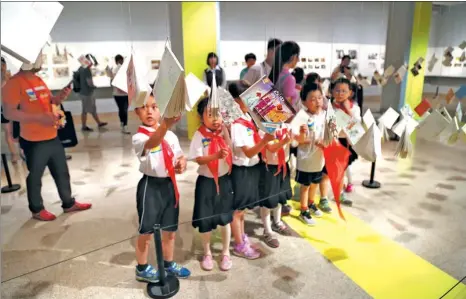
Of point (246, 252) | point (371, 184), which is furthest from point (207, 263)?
point (371, 184)

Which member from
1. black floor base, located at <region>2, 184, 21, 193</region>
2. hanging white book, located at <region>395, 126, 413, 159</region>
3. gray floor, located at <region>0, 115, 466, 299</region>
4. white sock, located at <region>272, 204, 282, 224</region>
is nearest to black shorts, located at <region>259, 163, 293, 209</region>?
white sock, located at <region>272, 204, 282, 224</region>

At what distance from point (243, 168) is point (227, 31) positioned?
5322 mm

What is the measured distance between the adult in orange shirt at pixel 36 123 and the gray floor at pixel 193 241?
0.30 meters

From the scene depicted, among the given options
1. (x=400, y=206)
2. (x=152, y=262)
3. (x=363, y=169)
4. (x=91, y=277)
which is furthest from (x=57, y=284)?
(x=363, y=169)

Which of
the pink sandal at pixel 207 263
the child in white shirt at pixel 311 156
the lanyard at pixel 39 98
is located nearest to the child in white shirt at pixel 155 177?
the pink sandal at pixel 207 263

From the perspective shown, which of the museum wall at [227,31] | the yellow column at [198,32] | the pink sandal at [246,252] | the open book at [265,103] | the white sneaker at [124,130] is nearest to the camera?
the open book at [265,103]

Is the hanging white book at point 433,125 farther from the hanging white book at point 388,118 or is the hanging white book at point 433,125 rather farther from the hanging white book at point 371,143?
the hanging white book at point 371,143

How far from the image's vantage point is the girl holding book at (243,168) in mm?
1829

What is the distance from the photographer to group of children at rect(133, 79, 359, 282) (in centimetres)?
163

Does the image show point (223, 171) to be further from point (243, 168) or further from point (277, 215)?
point (277, 215)

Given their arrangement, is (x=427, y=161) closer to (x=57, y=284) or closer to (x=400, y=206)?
(x=400, y=206)

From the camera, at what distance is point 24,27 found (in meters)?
0.94

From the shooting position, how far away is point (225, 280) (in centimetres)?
187

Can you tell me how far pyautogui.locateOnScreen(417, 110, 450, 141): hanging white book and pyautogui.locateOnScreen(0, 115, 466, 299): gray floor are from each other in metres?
0.66
